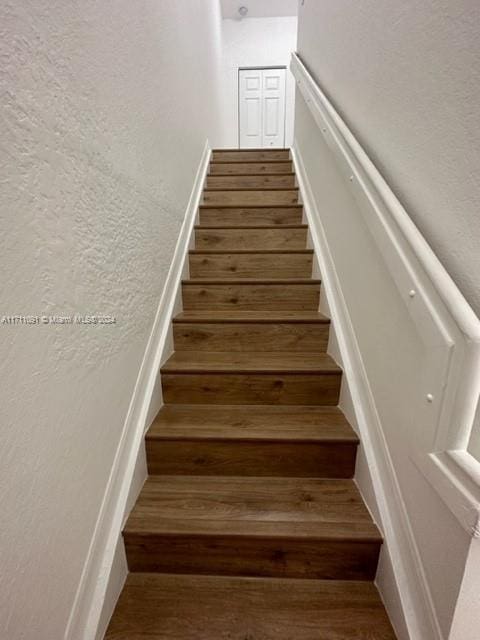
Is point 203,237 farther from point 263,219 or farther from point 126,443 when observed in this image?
point 126,443

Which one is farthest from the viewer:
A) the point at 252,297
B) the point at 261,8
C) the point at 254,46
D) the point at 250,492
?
the point at 254,46

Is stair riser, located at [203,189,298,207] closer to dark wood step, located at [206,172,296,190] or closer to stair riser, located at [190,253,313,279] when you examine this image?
dark wood step, located at [206,172,296,190]

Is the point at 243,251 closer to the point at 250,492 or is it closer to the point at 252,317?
the point at 252,317

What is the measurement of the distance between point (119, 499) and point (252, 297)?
108 cm

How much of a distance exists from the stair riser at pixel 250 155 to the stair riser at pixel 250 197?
0.67 meters

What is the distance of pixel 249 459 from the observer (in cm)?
115

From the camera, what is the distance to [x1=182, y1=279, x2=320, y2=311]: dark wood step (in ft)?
5.49

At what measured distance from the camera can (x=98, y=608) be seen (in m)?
0.81

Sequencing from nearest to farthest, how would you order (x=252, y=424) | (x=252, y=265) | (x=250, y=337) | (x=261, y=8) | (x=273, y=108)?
(x=252, y=424) < (x=250, y=337) < (x=252, y=265) < (x=261, y=8) < (x=273, y=108)

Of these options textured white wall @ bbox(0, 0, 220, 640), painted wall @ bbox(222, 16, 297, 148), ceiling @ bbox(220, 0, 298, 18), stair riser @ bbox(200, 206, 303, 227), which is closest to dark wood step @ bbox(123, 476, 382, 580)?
textured white wall @ bbox(0, 0, 220, 640)

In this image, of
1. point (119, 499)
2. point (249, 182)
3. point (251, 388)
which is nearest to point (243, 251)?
point (251, 388)

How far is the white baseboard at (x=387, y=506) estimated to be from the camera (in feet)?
2.45

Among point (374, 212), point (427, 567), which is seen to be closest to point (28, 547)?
point (427, 567)

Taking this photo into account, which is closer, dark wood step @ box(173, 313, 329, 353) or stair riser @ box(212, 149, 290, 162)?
dark wood step @ box(173, 313, 329, 353)
